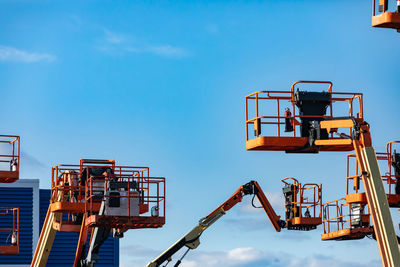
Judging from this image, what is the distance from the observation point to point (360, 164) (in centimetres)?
2153

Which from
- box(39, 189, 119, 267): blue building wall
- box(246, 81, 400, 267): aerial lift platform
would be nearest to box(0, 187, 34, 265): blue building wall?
box(39, 189, 119, 267): blue building wall

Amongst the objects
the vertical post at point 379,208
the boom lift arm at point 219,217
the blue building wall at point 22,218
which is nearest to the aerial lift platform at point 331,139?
the vertical post at point 379,208

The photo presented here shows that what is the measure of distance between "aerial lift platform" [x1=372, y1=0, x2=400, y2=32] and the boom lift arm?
49.9ft

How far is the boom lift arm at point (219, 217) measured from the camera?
112ft

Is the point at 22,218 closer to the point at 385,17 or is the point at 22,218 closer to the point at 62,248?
the point at 62,248

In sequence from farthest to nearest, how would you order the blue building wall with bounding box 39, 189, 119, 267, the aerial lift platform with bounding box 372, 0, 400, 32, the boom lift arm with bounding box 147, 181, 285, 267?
the blue building wall with bounding box 39, 189, 119, 267 < the boom lift arm with bounding box 147, 181, 285, 267 < the aerial lift platform with bounding box 372, 0, 400, 32

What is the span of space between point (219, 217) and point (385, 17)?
16.3m

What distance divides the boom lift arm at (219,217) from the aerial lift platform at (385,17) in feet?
49.9

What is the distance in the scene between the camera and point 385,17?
20.1 metres

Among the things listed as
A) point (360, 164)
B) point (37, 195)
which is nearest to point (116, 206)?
point (360, 164)

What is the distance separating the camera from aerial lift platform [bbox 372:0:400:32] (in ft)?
65.8

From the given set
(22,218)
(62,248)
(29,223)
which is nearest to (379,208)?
(29,223)

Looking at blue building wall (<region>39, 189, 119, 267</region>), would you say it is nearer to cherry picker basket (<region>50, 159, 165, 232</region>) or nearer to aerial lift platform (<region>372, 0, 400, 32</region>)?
cherry picker basket (<region>50, 159, 165, 232</region>)

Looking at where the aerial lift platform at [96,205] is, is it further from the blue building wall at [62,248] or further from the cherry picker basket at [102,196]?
the blue building wall at [62,248]
